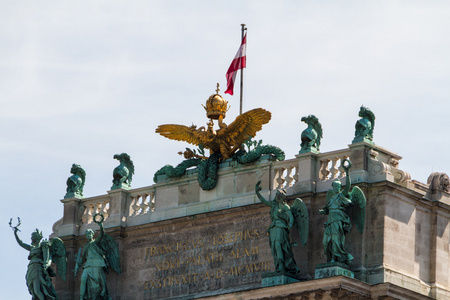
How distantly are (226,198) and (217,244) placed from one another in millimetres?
1190

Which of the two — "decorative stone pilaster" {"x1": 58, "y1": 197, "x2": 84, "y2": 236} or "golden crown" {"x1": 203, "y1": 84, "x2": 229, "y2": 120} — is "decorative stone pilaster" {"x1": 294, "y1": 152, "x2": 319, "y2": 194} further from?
"decorative stone pilaster" {"x1": 58, "y1": 197, "x2": 84, "y2": 236}

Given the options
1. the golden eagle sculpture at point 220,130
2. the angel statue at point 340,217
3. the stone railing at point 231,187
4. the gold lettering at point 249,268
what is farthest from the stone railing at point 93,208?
the angel statue at point 340,217

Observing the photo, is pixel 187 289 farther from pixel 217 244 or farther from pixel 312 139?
pixel 312 139

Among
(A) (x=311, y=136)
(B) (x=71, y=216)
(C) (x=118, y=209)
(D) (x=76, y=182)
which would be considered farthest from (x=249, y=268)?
(D) (x=76, y=182)

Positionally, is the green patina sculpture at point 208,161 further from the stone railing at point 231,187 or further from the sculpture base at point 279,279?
the sculpture base at point 279,279

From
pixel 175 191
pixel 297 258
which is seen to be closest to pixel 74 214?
pixel 175 191

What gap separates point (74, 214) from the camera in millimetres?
47938

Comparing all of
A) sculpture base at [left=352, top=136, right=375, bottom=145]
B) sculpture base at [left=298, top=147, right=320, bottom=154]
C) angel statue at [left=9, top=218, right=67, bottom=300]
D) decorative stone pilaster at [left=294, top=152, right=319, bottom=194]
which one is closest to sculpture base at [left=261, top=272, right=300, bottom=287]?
decorative stone pilaster at [left=294, top=152, right=319, bottom=194]

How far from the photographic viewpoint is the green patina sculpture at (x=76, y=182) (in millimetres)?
48188

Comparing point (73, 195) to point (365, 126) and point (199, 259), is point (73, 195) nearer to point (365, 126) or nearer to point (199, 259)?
point (199, 259)

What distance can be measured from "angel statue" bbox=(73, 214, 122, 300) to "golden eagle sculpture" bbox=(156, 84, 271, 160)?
2.99 meters

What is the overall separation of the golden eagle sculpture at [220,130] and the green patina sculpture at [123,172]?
4.83ft

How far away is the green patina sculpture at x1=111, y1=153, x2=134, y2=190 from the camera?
154 feet

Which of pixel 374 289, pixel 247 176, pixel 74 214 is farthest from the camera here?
pixel 74 214
